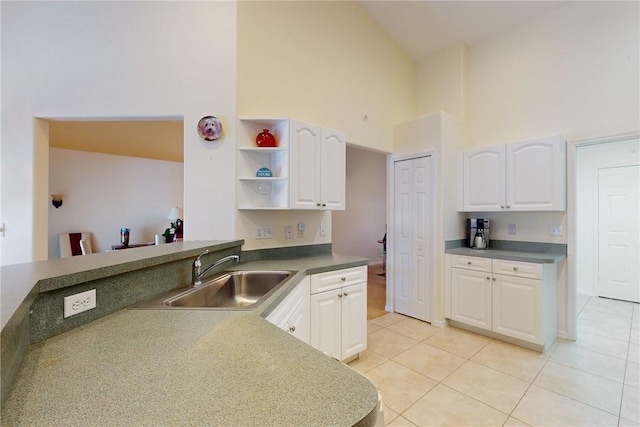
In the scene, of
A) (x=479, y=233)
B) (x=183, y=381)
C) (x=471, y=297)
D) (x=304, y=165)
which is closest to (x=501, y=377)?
(x=471, y=297)

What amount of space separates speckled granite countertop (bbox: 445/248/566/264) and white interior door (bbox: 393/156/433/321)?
0.35m

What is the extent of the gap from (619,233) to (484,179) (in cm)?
255

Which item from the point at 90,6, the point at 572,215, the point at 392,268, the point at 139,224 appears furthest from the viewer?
the point at 139,224

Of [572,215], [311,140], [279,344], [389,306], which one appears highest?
[311,140]

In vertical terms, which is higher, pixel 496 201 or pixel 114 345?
pixel 496 201

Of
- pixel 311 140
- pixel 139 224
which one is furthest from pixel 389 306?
pixel 139 224

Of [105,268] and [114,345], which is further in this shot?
[105,268]

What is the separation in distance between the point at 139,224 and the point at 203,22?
4226 mm

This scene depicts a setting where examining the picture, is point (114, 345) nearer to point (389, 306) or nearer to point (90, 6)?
point (90, 6)

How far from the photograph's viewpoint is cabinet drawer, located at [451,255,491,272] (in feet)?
9.69

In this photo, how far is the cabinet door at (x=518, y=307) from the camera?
2.62 m

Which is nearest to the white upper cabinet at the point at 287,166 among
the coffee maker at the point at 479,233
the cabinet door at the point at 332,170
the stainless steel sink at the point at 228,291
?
the cabinet door at the point at 332,170

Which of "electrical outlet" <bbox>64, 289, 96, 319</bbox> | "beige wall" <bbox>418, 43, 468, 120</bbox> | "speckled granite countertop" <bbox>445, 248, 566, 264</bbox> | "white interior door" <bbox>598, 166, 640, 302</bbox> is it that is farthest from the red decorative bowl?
"white interior door" <bbox>598, 166, 640, 302</bbox>

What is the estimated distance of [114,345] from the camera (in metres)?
0.90
